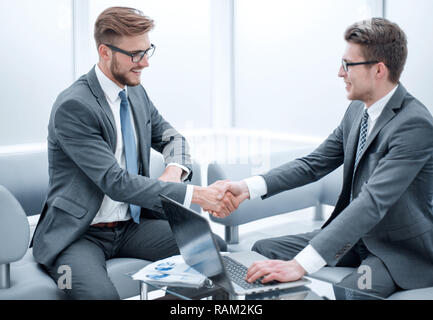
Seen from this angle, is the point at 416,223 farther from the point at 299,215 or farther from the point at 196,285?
the point at 299,215

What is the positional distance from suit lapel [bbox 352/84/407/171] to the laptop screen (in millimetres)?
884

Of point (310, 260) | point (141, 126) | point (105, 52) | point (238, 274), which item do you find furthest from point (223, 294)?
point (105, 52)

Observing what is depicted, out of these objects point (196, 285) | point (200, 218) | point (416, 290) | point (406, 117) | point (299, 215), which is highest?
point (406, 117)

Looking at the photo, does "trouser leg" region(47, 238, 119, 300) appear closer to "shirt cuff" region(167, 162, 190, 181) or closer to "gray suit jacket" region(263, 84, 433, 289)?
"shirt cuff" region(167, 162, 190, 181)

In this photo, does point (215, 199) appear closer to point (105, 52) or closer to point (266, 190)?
point (266, 190)

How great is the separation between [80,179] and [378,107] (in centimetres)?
140

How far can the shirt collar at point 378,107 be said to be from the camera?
2.30 metres

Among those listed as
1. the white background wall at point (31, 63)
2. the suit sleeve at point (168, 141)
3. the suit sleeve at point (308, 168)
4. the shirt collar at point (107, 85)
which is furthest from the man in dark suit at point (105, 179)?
the white background wall at point (31, 63)

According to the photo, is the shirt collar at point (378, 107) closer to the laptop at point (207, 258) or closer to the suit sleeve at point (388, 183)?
the suit sleeve at point (388, 183)

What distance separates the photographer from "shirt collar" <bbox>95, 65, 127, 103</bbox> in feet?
8.39

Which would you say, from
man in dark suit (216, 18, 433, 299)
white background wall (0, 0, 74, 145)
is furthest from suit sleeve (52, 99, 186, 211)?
white background wall (0, 0, 74, 145)

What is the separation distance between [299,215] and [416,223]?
2.12 m
